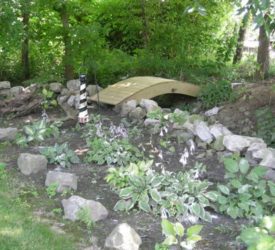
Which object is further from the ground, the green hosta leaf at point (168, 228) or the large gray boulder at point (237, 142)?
the large gray boulder at point (237, 142)

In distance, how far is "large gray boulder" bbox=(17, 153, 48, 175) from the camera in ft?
14.9

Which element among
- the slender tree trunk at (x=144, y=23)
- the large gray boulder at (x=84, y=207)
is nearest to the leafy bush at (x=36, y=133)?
the large gray boulder at (x=84, y=207)

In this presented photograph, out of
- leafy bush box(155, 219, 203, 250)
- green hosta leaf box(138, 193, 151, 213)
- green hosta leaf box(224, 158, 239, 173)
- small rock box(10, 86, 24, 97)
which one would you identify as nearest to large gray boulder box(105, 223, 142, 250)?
leafy bush box(155, 219, 203, 250)

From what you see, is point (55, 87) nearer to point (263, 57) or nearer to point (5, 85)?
point (5, 85)

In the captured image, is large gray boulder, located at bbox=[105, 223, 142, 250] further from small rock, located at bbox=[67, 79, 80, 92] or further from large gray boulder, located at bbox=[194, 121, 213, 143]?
small rock, located at bbox=[67, 79, 80, 92]

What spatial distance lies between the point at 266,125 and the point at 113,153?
1938 mm

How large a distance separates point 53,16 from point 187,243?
613 cm

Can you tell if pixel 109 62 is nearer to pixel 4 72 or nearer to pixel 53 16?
pixel 53 16

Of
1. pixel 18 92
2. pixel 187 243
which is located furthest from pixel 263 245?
pixel 18 92

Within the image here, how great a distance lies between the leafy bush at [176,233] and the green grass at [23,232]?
0.67 m

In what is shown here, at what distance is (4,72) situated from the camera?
8750 millimetres

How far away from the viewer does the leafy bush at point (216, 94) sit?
695cm

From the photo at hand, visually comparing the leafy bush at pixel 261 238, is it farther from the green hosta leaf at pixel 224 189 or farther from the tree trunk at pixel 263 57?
the tree trunk at pixel 263 57

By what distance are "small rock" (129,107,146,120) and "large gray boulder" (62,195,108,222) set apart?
280 cm
